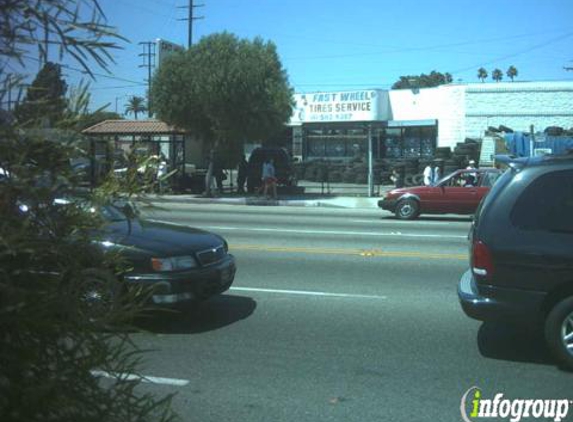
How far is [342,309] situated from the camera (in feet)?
26.1

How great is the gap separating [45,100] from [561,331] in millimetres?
4838

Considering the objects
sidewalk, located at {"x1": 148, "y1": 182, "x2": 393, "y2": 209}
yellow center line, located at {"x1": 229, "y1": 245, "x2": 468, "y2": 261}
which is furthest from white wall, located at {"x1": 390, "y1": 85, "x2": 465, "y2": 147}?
yellow center line, located at {"x1": 229, "y1": 245, "x2": 468, "y2": 261}

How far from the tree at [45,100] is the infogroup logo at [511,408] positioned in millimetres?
3602

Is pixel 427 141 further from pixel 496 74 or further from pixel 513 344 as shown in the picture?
pixel 496 74

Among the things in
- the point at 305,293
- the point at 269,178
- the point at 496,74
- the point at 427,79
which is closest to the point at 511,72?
the point at 496,74

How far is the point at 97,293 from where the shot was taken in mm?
2660

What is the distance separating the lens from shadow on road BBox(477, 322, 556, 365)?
608 cm

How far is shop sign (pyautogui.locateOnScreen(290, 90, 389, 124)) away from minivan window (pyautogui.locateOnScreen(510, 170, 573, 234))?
3272 cm

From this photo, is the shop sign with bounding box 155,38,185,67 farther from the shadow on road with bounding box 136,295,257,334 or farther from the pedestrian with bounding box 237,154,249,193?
the shadow on road with bounding box 136,295,257,334

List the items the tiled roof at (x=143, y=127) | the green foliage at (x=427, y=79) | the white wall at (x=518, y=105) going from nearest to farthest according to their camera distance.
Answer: the tiled roof at (x=143, y=127) < the white wall at (x=518, y=105) < the green foliage at (x=427, y=79)

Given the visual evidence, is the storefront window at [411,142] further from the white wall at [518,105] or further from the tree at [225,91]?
the tree at [225,91]

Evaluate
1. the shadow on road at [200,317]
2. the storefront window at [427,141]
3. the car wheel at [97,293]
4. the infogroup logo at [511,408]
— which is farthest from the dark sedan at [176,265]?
the storefront window at [427,141]

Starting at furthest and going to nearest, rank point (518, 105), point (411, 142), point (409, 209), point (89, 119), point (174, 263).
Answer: point (411, 142)
point (518, 105)
point (409, 209)
point (174, 263)
point (89, 119)

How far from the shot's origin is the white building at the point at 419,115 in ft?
117
